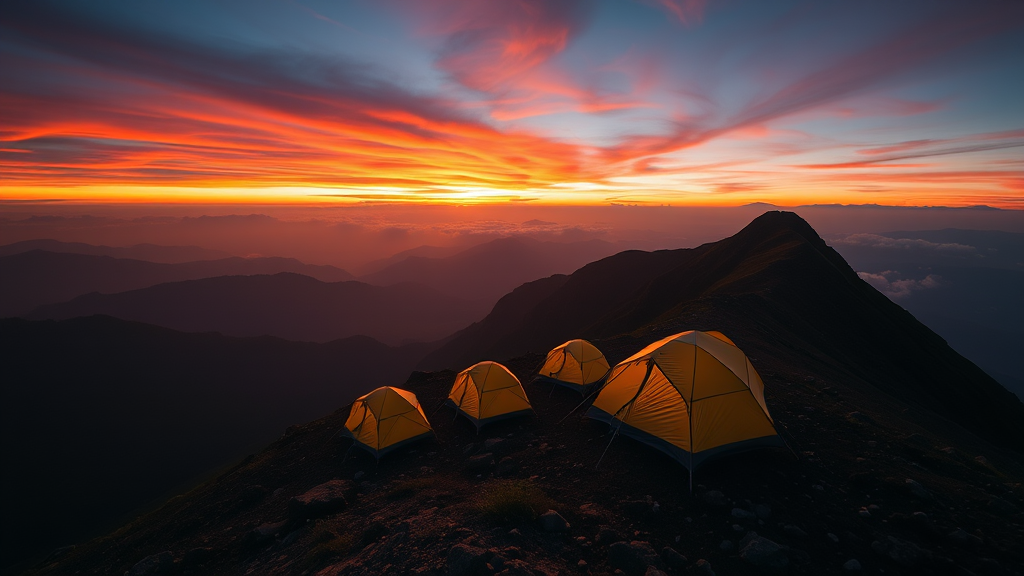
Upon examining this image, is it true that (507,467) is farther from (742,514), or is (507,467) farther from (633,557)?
(742,514)

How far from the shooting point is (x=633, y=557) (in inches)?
304

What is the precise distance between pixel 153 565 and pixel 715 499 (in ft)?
54.1

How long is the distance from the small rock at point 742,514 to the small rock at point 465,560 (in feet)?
19.4

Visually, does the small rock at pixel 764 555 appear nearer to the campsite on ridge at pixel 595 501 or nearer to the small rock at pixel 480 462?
the campsite on ridge at pixel 595 501

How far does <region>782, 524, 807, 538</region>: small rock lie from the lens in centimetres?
810

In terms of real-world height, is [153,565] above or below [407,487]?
below

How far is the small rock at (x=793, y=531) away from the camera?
26.6ft

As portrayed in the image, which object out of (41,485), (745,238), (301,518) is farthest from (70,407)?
(745,238)

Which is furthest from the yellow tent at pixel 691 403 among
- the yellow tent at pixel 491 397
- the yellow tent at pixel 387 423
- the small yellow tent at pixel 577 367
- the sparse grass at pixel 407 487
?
Answer: the yellow tent at pixel 387 423

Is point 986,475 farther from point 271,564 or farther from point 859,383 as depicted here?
point 271,564

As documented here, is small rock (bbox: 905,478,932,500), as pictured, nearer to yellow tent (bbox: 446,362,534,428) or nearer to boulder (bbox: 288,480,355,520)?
yellow tent (bbox: 446,362,534,428)

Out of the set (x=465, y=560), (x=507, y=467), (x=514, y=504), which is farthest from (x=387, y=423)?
(x=465, y=560)

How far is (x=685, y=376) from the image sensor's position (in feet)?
37.0

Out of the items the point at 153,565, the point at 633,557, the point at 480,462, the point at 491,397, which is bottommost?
the point at 153,565
